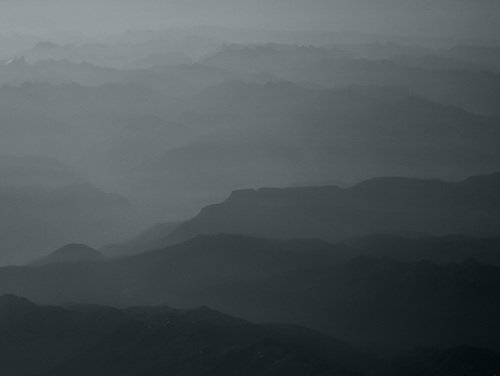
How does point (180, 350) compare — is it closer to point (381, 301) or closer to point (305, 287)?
point (305, 287)

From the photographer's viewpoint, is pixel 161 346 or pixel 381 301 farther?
pixel 381 301

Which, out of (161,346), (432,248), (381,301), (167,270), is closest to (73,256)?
(167,270)

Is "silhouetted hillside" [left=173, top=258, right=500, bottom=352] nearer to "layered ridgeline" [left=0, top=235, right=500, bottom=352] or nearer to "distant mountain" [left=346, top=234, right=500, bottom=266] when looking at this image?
"layered ridgeline" [left=0, top=235, right=500, bottom=352]

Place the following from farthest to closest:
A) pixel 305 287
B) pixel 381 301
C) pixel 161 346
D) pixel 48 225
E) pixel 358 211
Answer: pixel 48 225
pixel 358 211
pixel 305 287
pixel 381 301
pixel 161 346

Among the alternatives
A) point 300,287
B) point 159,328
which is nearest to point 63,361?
point 159,328

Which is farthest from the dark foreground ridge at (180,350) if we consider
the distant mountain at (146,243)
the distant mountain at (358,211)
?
the distant mountain at (358,211)
